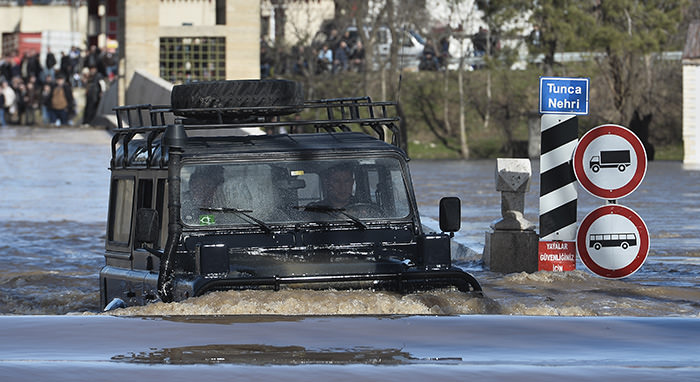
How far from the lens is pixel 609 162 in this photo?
10.6m

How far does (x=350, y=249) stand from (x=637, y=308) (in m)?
2.70

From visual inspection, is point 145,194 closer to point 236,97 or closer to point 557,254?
point 236,97

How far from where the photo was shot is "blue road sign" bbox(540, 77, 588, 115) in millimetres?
11414

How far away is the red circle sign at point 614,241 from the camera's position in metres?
10.6

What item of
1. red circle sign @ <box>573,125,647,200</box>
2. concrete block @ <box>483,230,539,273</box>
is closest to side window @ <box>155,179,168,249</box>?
red circle sign @ <box>573,125,647,200</box>

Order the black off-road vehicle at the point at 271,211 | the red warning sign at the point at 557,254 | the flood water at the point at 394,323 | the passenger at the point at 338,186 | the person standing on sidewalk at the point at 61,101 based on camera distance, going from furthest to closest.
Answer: the person standing on sidewalk at the point at 61,101 → the red warning sign at the point at 557,254 → the passenger at the point at 338,186 → the black off-road vehicle at the point at 271,211 → the flood water at the point at 394,323

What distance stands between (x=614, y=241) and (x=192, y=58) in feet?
109

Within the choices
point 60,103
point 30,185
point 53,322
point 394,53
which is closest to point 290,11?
point 394,53

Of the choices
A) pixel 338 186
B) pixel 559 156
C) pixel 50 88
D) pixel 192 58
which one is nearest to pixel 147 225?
pixel 338 186

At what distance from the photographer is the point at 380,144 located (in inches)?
386

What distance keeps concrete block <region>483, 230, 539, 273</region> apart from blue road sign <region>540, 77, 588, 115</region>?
2031 millimetres

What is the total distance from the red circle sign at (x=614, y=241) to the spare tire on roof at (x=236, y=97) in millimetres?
2308

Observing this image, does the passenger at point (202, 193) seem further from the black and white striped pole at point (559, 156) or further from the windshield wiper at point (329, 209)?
the black and white striped pole at point (559, 156)

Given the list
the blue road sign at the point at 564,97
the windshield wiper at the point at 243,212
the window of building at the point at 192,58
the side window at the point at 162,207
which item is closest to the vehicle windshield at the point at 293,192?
the windshield wiper at the point at 243,212
